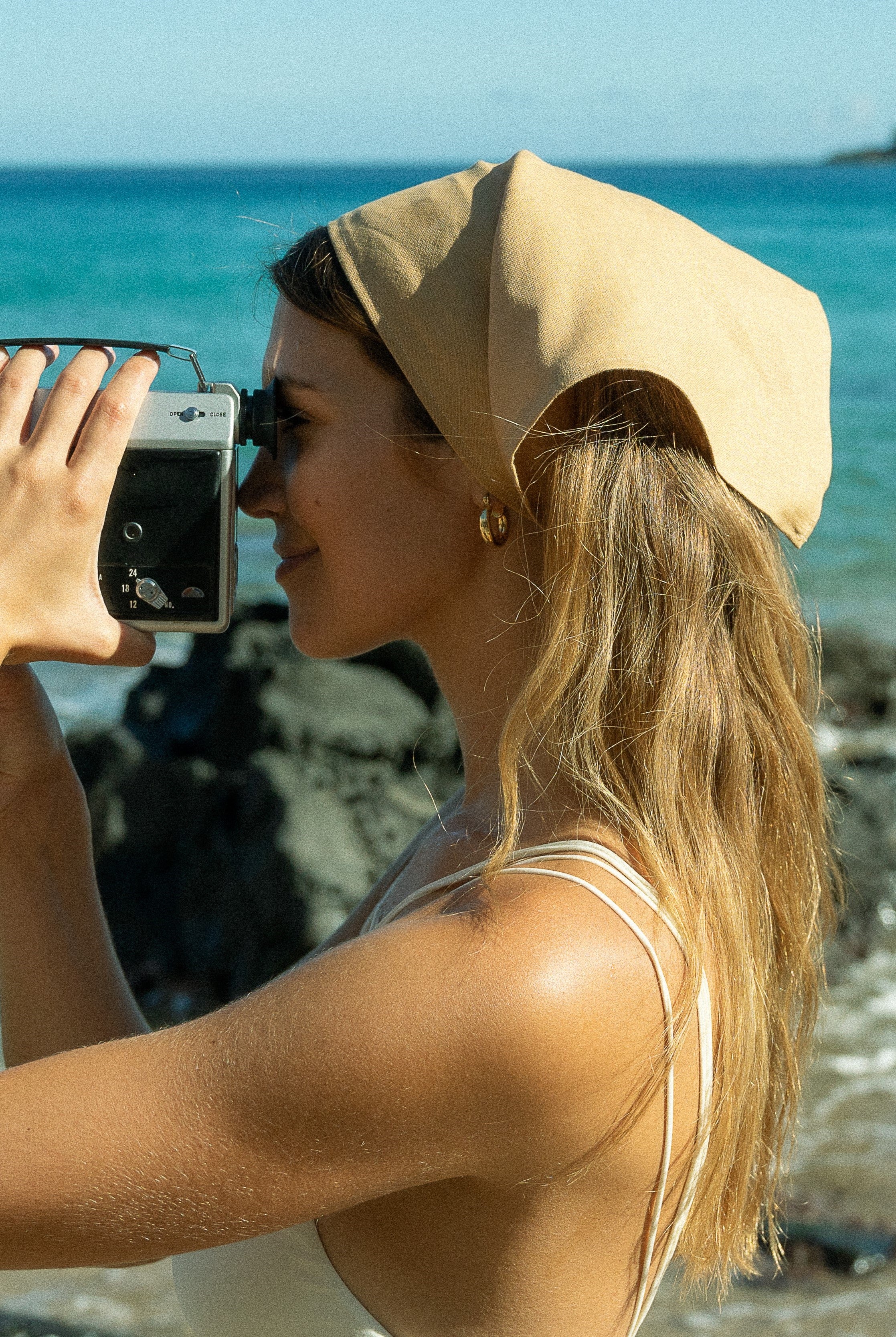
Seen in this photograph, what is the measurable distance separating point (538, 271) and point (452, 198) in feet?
0.71

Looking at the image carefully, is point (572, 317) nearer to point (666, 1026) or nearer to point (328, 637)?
point (328, 637)

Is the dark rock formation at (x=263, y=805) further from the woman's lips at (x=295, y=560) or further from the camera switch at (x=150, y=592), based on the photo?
the camera switch at (x=150, y=592)

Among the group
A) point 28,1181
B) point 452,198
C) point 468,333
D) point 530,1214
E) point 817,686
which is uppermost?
point 452,198

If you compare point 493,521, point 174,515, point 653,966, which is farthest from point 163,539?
point 653,966

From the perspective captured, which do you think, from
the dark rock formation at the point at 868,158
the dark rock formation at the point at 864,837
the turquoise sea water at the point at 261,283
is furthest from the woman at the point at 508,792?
the dark rock formation at the point at 868,158

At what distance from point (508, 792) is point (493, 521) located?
36 cm

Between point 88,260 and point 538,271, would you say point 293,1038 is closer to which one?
point 538,271

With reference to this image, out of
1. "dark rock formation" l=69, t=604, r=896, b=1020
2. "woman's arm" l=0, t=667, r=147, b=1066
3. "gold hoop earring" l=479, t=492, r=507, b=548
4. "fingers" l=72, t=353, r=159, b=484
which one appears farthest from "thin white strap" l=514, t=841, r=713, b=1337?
"dark rock formation" l=69, t=604, r=896, b=1020

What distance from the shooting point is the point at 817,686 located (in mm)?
1975

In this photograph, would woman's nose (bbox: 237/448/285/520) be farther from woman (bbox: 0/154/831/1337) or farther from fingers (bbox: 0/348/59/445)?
fingers (bbox: 0/348/59/445)

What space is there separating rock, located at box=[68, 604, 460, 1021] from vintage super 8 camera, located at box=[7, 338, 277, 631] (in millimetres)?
2585

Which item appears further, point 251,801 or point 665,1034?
point 251,801

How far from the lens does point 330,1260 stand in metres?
1.54

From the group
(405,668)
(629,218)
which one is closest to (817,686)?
(629,218)
